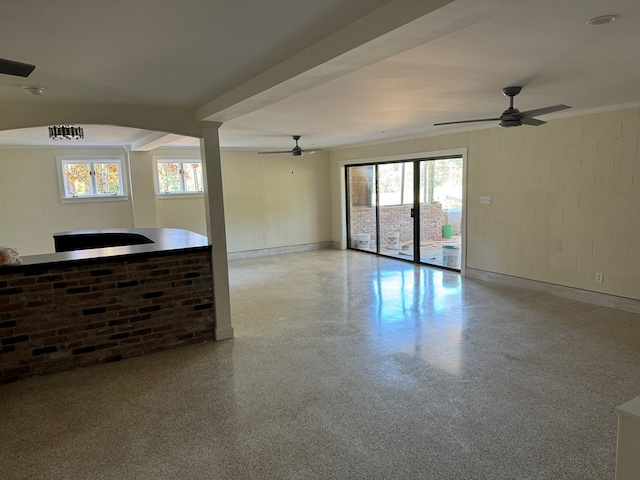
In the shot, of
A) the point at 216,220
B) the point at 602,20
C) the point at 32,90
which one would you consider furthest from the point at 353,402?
the point at 32,90

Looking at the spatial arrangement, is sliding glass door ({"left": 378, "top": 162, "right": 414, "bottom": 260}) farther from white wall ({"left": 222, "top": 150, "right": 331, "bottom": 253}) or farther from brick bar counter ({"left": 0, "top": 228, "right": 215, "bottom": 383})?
brick bar counter ({"left": 0, "top": 228, "right": 215, "bottom": 383})

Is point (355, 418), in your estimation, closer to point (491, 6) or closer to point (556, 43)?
point (491, 6)

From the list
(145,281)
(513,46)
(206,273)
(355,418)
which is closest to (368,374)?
(355,418)

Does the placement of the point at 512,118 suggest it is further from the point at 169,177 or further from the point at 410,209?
the point at 169,177

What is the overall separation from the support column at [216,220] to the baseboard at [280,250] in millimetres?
4588

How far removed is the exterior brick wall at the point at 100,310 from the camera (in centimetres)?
345

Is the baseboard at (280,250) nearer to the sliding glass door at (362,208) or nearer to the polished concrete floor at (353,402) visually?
the sliding glass door at (362,208)

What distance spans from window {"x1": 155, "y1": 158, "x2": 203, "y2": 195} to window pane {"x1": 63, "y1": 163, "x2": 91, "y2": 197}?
3.93 ft

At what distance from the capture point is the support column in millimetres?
4102

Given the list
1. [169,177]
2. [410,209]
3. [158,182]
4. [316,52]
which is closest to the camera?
[316,52]

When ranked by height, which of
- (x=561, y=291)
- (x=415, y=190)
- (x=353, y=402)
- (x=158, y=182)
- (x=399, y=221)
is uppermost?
(x=158, y=182)

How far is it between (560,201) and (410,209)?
2.86 meters

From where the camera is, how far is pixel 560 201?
17.4ft

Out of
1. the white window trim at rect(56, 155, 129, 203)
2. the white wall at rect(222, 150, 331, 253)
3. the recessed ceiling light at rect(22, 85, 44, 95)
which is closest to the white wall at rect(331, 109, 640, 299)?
the white wall at rect(222, 150, 331, 253)
